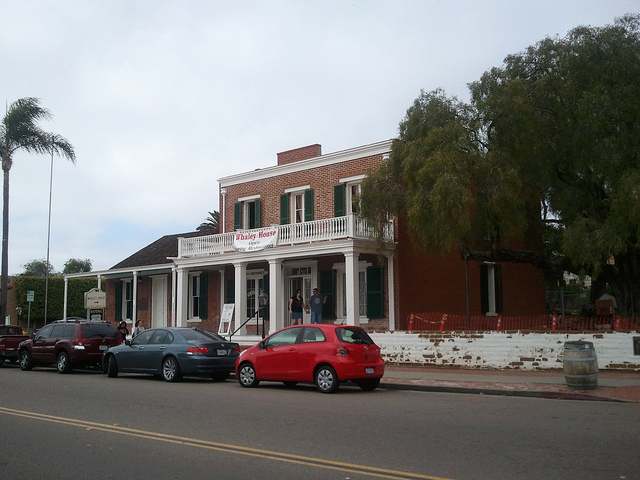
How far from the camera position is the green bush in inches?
1810

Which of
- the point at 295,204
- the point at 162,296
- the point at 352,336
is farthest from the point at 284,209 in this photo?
the point at 352,336

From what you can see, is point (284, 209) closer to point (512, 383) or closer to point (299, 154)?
point (299, 154)

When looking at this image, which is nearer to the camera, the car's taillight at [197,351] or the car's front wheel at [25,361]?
the car's taillight at [197,351]

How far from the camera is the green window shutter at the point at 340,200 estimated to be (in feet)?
89.0

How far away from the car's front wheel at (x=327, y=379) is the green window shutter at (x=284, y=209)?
14234mm

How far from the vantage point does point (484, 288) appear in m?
29.6

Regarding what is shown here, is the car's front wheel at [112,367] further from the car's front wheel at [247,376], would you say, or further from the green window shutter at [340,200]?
the green window shutter at [340,200]

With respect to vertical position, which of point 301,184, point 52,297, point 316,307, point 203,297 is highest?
point 301,184

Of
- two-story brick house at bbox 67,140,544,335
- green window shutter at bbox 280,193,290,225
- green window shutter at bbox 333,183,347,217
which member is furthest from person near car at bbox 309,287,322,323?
green window shutter at bbox 280,193,290,225

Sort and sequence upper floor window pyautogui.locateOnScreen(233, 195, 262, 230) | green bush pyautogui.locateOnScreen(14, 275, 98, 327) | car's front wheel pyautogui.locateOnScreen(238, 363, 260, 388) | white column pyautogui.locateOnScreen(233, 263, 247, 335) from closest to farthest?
car's front wheel pyautogui.locateOnScreen(238, 363, 260, 388) < white column pyautogui.locateOnScreen(233, 263, 247, 335) < upper floor window pyautogui.locateOnScreen(233, 195, 262, 230) < green bush pyautogui.locateOnScreen(14, 275, 98, 327)

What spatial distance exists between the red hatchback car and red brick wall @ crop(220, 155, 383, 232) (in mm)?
11023

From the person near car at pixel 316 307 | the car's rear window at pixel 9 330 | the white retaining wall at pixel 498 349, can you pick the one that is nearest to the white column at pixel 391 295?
the person near car at pixel 316 307

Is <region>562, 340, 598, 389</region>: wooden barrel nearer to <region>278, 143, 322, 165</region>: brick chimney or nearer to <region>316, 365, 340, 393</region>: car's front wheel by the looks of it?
<region>316, 365, 340, 393</region>: car's front wheel

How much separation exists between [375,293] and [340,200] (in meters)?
3.84
